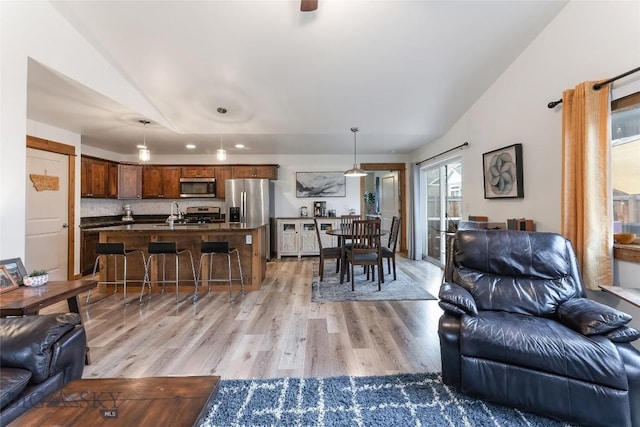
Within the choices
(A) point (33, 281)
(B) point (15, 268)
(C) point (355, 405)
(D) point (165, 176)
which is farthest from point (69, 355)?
(D) point (165, 176)

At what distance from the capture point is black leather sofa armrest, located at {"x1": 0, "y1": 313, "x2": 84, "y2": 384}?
1280 millimetres

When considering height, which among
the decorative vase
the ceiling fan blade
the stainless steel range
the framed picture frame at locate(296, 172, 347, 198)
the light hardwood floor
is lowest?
the light hardwood floor

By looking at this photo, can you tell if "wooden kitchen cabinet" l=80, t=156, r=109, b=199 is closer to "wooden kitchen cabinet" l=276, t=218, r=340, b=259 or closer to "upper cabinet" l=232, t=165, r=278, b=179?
"upper cabinet" l=232, t=165, r=278, b=179

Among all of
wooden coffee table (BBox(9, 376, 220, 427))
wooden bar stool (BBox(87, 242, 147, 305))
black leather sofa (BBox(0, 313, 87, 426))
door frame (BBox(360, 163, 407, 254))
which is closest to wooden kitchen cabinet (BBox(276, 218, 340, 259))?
door frame (BBox(360, 163, 407, 254))

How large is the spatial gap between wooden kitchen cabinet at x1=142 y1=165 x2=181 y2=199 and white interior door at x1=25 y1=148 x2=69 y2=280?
1.72m

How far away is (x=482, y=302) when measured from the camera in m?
2.04

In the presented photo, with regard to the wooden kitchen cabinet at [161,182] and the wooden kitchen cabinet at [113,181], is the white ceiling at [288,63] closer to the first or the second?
the wooden kitchen cabinet at [113,181]

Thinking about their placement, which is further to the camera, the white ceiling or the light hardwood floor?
the white ceiling

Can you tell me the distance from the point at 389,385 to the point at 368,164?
210 inches

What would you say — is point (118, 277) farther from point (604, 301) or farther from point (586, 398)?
point (604, 301)

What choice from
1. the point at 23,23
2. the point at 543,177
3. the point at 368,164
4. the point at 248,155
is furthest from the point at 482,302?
the point at 248,155

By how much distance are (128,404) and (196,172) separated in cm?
559

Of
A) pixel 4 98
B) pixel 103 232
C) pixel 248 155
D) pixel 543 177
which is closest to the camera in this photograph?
pixel 4 98

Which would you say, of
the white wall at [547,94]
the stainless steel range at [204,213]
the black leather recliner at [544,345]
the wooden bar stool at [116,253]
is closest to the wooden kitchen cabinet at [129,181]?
the stainless steel range at [204,213]
